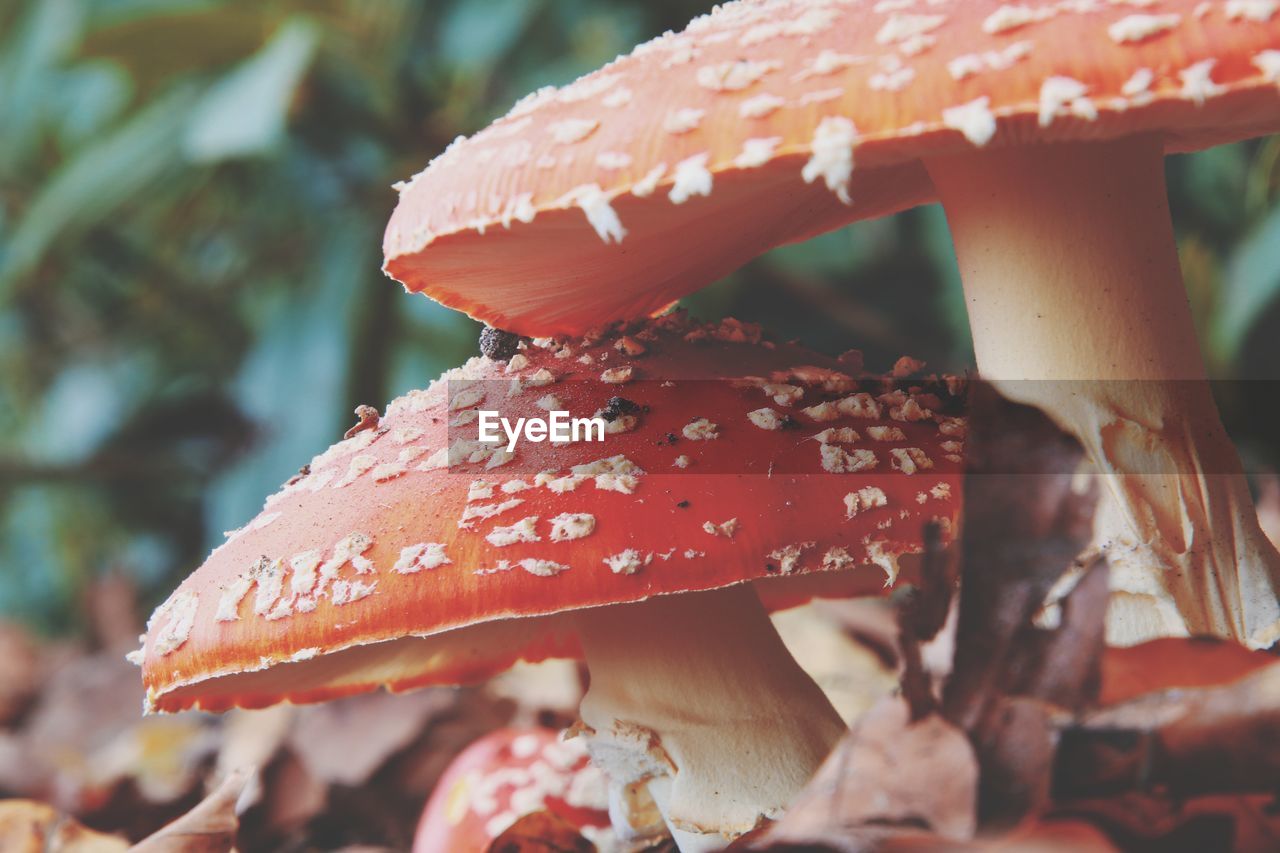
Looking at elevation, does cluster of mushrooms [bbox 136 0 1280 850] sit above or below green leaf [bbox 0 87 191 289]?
below

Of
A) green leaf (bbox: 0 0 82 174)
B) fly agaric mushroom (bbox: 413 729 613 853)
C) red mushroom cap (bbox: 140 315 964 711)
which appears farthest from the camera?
green leaf (bbox: 0 0 82 174)

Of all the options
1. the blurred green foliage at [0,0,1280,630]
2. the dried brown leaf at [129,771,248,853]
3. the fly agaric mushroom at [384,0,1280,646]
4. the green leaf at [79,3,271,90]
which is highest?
the green leaf at [79,3,271,90]

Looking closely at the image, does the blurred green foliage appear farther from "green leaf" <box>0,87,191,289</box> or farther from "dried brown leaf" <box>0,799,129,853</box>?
"dried brown leaf" <box>0,799,129,853</box>

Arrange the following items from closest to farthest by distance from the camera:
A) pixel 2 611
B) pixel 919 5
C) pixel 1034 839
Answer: pixel 1034 839 → pixel 919 5 → pixel 2 611

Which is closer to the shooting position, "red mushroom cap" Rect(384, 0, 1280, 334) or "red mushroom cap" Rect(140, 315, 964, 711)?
"red mushroom cap" Rect(384, 0, 1280, 334)

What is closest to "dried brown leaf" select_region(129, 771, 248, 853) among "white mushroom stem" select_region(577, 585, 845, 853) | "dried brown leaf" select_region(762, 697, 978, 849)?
"white mushroom stem" select_region(577, 585, 845, 853)

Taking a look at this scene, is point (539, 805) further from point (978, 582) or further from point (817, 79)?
point (817, 79)

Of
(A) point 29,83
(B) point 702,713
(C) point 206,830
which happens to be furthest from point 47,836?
(A) point 29,83

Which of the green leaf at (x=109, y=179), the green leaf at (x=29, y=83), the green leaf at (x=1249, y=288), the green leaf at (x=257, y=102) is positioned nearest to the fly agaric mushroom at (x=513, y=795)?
the green leaf at (x=257, y=102)

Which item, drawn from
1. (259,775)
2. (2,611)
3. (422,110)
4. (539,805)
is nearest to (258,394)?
(422,110)
